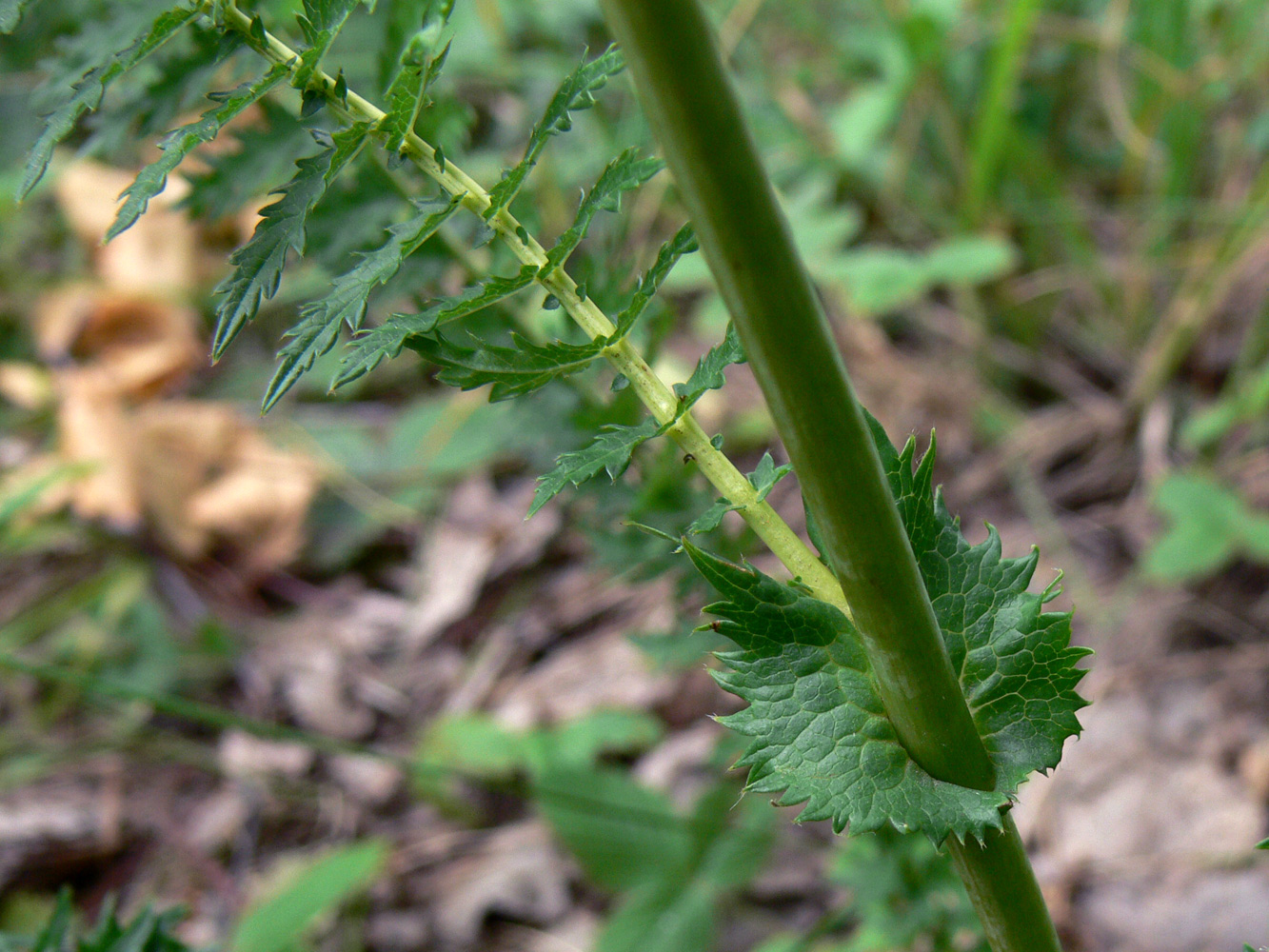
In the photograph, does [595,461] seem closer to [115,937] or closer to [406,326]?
[406,326]

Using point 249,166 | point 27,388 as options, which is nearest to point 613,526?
point 249,166

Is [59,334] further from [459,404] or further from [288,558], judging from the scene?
[459,404]

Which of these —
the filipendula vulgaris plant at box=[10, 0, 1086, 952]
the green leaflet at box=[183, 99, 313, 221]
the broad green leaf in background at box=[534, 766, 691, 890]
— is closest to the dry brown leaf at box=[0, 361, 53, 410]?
the broad green leaf in background at box=[534, 766, 691, 890]

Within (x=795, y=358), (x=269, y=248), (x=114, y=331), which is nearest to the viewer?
(x=795, y=358)

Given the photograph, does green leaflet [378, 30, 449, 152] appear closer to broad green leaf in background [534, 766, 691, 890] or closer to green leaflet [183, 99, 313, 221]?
green leaflet [183, 99, 313, 221]

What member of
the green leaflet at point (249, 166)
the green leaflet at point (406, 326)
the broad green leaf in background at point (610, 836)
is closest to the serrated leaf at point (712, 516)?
the green leaflet at point (406, 326)

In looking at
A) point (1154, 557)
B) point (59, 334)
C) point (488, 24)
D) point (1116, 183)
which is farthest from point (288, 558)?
point (1116, 183)

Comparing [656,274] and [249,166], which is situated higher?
[249,166]
